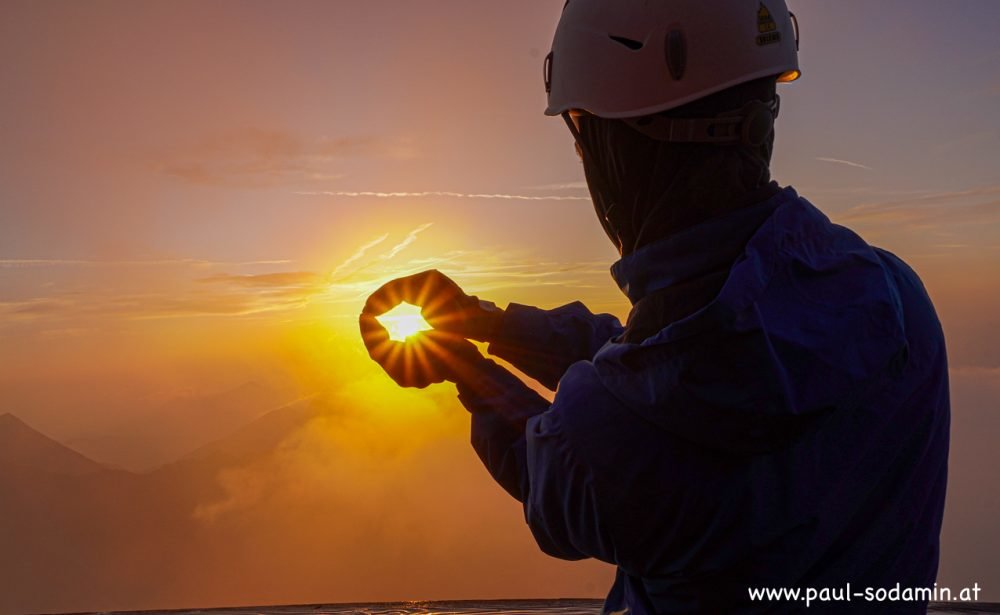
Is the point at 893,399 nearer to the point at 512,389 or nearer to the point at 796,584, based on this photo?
the point at 796,584

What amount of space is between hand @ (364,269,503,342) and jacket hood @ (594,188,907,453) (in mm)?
1343

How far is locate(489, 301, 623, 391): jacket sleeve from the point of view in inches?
105

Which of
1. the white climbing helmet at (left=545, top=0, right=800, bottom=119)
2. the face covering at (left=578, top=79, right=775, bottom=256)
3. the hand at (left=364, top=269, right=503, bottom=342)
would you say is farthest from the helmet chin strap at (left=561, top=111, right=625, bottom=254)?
the hand at (left=364, top=269, right=503, bottom=342)

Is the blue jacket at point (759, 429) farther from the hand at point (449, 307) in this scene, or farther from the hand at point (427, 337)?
the hand at point (449, 307)

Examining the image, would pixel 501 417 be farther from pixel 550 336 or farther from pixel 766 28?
pixel 766 28

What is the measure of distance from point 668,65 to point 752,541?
3.84ft

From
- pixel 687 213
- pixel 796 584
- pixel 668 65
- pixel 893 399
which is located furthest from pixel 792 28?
pixel 796 584

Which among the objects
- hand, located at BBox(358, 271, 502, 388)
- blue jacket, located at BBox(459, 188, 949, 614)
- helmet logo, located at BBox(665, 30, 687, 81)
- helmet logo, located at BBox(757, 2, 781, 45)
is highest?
helmet logo, located at BBox(757, 2, 781, 45)

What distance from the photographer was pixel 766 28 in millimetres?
2021

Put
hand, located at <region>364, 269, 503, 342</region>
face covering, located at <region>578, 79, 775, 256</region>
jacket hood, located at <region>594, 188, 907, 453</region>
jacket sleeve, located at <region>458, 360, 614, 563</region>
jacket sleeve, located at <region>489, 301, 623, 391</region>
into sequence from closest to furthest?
jacket hood, located at <region>594, 188, 907, 453</region>, jacket sleeve, located at <region>458, 360, 614, 563</region>, face covering, located at <region>578, 79, 775, 256</region>, jacket sleeve, located at <region>489, 301, 623, 391</region>, hand, located at <region>364, 269, 503, 342</region>

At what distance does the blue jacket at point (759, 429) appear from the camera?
1394 millimetres

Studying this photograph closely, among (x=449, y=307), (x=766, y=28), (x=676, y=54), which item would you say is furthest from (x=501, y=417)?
(x=766, y=28)

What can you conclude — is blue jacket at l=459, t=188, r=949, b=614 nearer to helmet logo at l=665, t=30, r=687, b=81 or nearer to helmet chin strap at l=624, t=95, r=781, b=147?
helmet chin strap at l=624, t=95, r=781, b=147

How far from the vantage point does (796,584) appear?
154 centimetres
